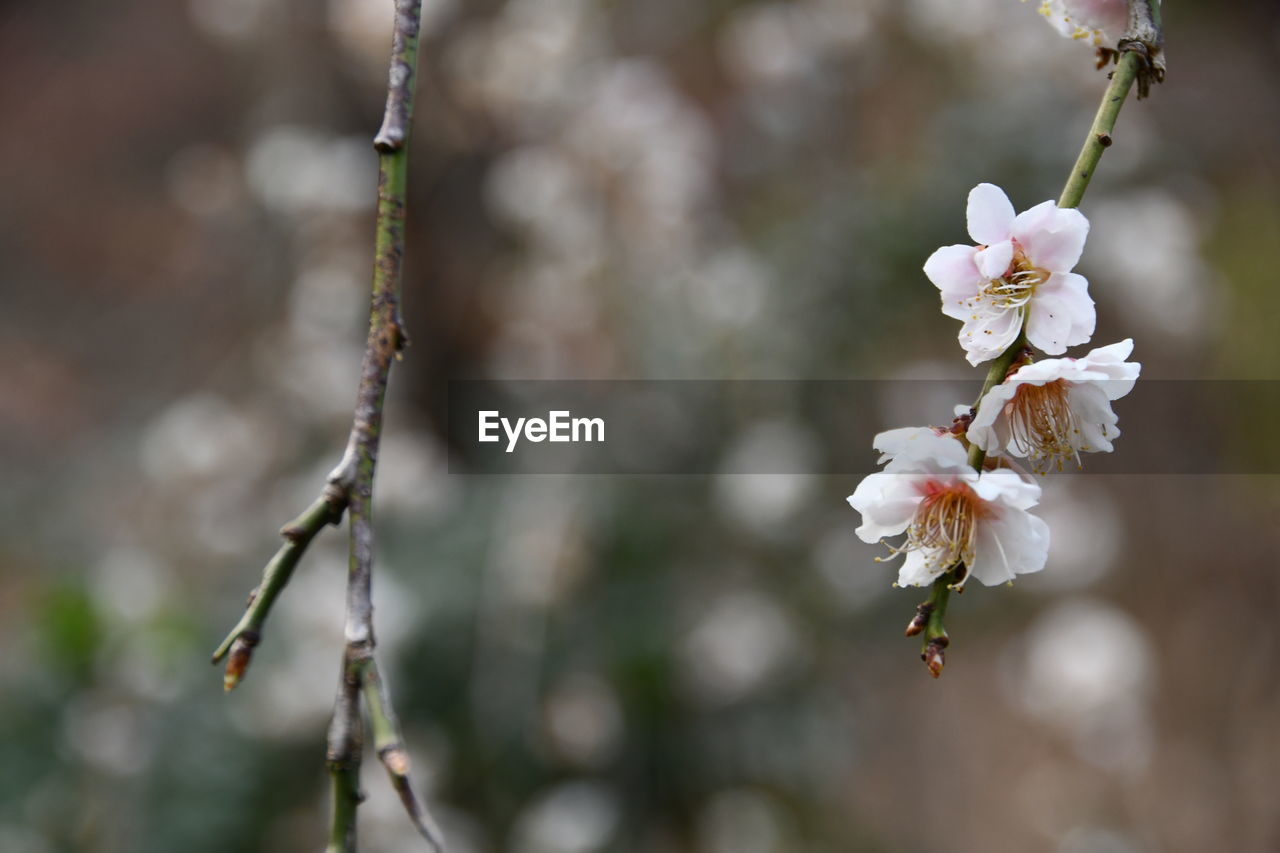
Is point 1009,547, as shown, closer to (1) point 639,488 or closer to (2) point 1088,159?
(2) point 1088,159

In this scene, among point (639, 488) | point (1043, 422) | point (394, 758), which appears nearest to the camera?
point (394, 758)

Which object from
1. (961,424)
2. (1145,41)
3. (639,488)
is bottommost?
(961,424)

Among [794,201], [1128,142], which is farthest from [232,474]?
[1128,142]

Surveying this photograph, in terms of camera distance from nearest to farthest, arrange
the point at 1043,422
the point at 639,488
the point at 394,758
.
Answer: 1. the point at 394,758
2. the point at 1043,422
3. the point at 639,488

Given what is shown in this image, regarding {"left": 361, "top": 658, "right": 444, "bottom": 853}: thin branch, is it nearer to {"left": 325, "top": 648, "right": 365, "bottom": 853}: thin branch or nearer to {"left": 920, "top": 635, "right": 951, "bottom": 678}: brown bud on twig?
{"left": 325, "top": 648, "right": 365, "bottom": 853}: thin branch

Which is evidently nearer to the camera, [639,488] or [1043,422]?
[1043,422]

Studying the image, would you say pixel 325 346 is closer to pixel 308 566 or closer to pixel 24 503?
pixel 308 566

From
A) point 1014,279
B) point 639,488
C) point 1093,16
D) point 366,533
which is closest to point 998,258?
point 1014,279
